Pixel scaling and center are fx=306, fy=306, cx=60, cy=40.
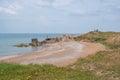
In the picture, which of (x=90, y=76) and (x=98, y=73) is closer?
(x=90, y=76)

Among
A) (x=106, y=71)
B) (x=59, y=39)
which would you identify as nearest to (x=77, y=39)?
(x=59, y=39)

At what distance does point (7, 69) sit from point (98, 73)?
6.04 metres

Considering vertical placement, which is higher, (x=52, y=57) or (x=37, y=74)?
(x=37, y=74)

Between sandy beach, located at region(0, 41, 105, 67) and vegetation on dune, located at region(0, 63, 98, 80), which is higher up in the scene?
vegetation on dune, located at region(0, 63, 98, 80)

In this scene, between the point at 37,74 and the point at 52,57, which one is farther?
the point at 52,57

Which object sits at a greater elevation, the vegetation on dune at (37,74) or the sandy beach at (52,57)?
the vegetation on dune at (37,74)

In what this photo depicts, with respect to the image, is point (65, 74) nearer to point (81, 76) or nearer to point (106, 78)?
point (81, 76)

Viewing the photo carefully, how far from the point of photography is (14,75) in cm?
1847

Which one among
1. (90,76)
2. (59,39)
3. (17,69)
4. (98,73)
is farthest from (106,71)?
(59,39)

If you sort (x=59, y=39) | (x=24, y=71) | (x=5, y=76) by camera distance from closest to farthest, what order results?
(x=5, y=76) < (x=24, y=71) < (x=59, y=39)

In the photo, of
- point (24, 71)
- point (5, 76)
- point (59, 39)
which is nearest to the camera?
point (5, 76)

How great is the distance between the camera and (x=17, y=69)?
2077cm

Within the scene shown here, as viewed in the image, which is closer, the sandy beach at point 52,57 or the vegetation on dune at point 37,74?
the vegetation on dune at point 37,74

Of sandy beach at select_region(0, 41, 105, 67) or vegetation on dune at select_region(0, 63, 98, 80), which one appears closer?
vegetation on dune at select_region(0, 63, 98, 80)
